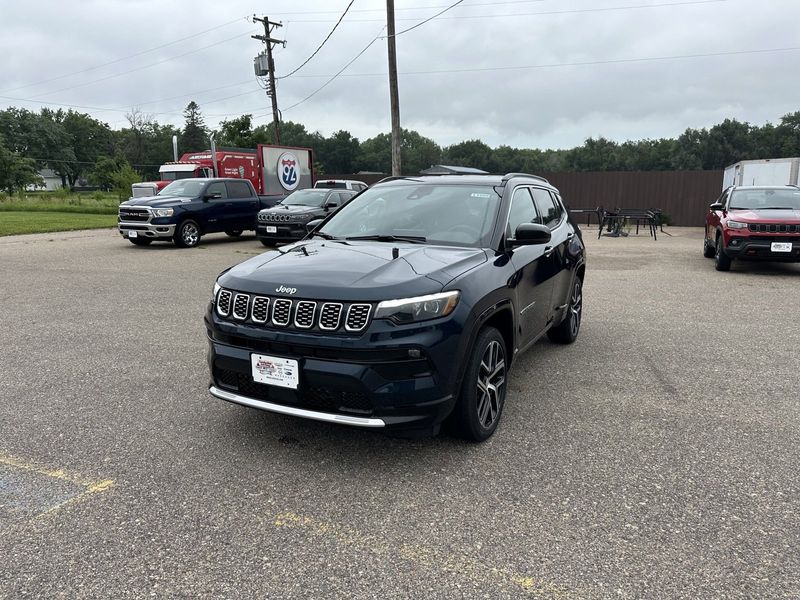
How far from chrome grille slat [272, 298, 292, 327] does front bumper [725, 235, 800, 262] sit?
9.56 m

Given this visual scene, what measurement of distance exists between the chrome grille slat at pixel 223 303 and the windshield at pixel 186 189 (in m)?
12.7

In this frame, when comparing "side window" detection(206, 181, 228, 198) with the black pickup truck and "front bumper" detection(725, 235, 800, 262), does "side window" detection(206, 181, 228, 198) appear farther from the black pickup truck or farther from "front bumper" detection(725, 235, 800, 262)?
"front bumper" detection(725, 235, 800, 262)

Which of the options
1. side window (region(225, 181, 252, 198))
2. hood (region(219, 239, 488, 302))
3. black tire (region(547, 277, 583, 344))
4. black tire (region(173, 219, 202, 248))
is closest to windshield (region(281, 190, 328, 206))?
side window (region(225, 181, 252, 198))

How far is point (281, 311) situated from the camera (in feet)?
10.5

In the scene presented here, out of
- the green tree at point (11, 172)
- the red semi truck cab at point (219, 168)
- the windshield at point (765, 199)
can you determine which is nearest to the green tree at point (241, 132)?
the green tree at point (11, 172)

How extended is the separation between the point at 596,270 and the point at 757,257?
8.86 feet

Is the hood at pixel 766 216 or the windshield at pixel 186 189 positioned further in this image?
the windshield at pixel 186 189

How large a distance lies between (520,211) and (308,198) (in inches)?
453

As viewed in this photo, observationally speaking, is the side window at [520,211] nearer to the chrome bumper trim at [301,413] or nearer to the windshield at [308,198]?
the chrome bumper trim at [301,413]

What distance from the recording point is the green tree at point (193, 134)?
111000 millimetres

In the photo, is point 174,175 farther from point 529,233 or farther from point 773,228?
point 529,233

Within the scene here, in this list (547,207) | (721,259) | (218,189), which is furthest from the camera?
(218,189)

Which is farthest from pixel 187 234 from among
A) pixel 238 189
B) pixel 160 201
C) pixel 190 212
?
pixel 238 189

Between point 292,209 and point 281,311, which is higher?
point 292,209
